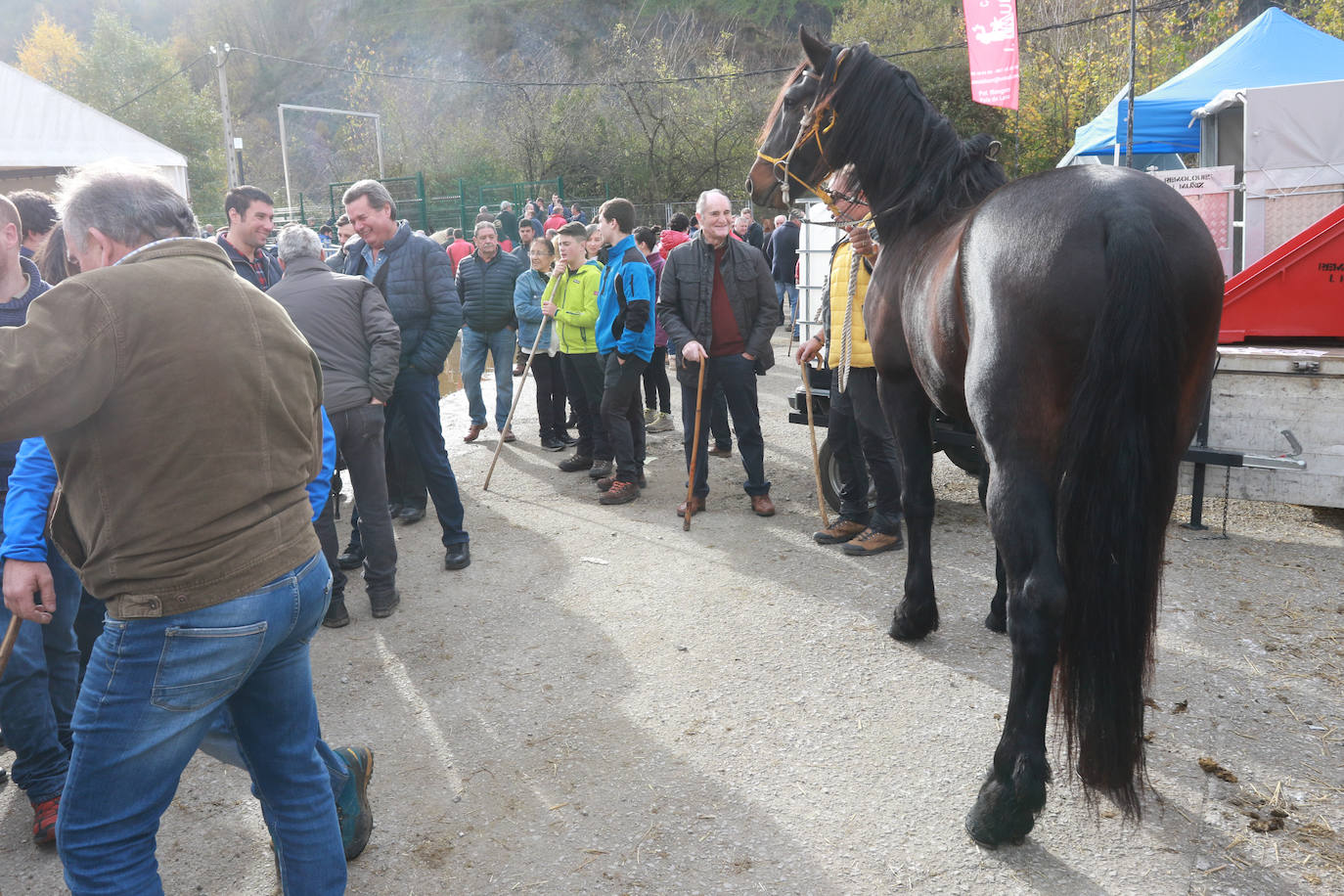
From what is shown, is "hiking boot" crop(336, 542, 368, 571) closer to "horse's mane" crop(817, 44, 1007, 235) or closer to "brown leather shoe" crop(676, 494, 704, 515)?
"brown leather shoe" crop(676, 494, 704, 515)

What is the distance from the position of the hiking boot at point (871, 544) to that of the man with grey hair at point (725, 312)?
87 cm

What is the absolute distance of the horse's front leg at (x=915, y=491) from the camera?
3.85 meters

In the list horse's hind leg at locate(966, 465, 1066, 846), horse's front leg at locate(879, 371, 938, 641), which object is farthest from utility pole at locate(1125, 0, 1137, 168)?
horse's hind leg at locate(966, 465, 1066, 846)

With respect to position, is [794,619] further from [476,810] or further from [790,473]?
[790,473]

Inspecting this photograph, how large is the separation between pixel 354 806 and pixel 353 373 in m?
2.52

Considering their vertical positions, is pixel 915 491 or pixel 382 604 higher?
pixel 915 491

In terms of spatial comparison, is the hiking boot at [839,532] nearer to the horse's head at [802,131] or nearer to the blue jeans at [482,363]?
the horse's head at [802,131]

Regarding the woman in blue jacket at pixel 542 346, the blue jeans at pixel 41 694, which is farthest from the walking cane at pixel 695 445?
the blue jeans at pixel 41 694

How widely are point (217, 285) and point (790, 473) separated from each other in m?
5.47

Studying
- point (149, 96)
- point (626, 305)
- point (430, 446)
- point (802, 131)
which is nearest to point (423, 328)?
point (430, 446)

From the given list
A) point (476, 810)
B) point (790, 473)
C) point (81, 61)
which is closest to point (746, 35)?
point (81, 61)

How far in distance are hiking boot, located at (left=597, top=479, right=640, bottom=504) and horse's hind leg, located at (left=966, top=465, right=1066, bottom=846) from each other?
4.01 meters

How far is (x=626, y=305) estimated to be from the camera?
Result: 20.9ft

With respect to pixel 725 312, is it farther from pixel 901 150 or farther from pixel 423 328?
pixel 901 150
